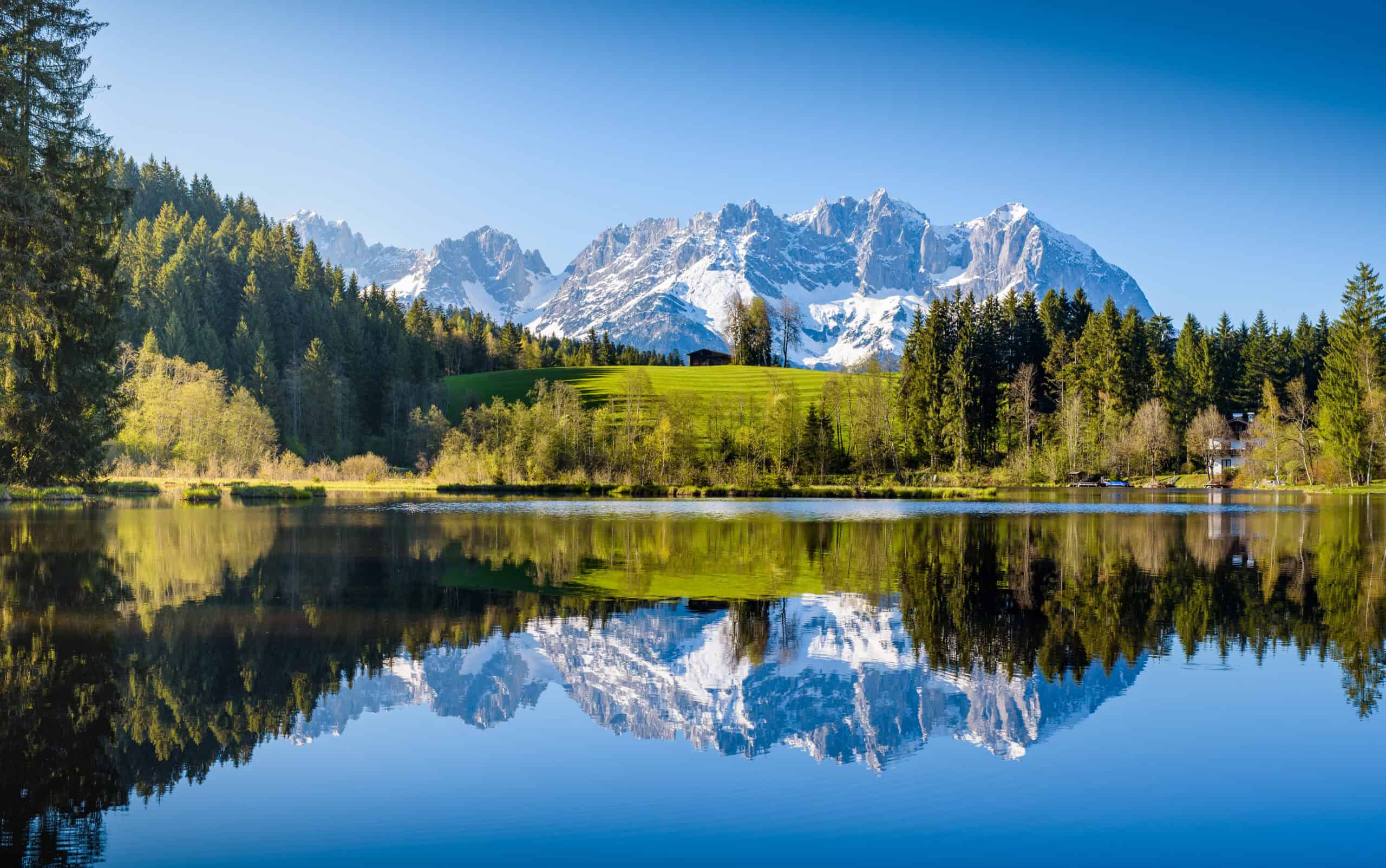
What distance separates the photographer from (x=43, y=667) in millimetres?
12969

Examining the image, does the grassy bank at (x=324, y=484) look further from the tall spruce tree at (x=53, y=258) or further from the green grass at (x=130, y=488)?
the tall spruce tree at (x=53, y=258)

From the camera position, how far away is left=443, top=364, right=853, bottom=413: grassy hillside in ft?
381

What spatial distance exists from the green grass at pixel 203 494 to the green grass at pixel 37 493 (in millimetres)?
5728

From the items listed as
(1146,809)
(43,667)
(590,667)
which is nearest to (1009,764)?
(1146,809)

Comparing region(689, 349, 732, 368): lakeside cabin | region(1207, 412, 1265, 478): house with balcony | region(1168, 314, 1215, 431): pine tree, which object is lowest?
region(1207, 412, 1265, 478): house with balcony

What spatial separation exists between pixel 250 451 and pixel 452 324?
86.6m

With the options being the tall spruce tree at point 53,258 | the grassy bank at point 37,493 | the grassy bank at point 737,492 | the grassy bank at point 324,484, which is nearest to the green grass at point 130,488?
the grassy bank at point 324,484

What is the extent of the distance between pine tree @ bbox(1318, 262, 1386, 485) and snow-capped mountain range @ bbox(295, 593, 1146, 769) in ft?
271

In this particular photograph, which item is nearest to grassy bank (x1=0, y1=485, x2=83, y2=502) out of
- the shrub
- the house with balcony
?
the shrub

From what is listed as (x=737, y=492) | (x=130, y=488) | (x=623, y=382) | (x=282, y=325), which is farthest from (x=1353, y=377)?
(x=282, y=325)

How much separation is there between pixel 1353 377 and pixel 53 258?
318ft

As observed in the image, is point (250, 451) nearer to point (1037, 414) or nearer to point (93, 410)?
point (93, 410)

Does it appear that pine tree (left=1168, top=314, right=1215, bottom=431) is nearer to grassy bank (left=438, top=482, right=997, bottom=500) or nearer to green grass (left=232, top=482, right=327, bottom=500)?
grassy bank (left=438, top=482, right=997, bottom=500)

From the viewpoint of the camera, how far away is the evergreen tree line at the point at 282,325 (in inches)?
3777
